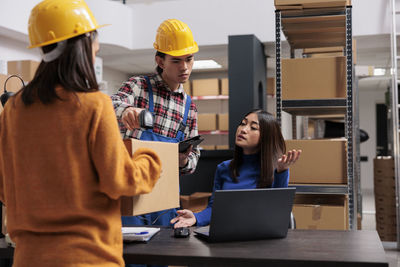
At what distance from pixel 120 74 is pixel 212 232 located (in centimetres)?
734

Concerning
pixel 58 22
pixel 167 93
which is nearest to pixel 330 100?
pixel 167 93

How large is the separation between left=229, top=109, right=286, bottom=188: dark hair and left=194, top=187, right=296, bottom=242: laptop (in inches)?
21.5

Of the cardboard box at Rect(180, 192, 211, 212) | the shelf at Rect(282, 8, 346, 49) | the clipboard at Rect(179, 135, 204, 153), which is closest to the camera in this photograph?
the clipboard at Rect(179, 135, 204, 153)

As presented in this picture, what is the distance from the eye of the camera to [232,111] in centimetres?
538

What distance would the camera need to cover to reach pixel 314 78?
2.93 meters

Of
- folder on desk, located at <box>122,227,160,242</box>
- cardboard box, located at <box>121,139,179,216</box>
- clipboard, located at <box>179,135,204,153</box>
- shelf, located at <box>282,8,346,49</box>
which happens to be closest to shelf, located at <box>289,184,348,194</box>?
shelf, located at <box>282,8,346,49</box>

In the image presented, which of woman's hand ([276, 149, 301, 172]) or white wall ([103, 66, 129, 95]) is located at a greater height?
white wall ([103, 66, 129, 95])

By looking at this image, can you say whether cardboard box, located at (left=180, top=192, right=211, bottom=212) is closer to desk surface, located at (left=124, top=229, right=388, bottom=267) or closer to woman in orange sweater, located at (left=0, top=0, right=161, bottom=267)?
desk surface, located at (left=124, top=229, right=388, bottom=267)

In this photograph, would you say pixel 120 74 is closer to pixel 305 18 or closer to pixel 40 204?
pixel 305 18

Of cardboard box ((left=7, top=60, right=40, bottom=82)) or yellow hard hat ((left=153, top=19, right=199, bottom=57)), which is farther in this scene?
cardboard box ((left=7, top=60, right=40, bottom=82))

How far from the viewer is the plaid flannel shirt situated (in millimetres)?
2135

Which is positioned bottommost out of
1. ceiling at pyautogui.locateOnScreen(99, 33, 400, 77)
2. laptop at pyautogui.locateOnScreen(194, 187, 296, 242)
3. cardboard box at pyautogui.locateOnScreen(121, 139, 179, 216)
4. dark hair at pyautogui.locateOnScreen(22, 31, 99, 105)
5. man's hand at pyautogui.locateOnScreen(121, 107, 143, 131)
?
laptop at pyautogui.locateOnScreen(194, 187, 296, 242)

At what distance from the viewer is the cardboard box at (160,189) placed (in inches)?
51.8

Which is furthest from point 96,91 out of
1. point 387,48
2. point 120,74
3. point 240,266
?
point 120,74
